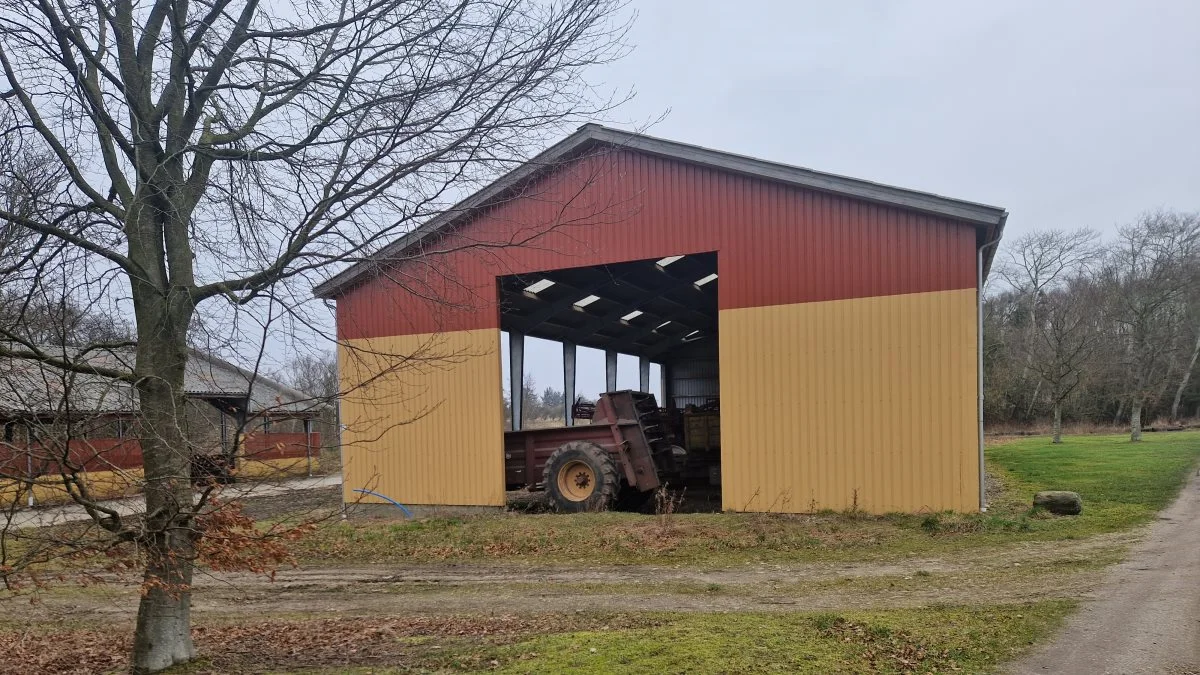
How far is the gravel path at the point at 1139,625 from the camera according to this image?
5.22 m

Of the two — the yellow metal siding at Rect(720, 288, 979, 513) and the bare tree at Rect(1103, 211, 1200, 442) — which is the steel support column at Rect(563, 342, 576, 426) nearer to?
the yellow metal siding at Rect(720, 288, 979, 513)

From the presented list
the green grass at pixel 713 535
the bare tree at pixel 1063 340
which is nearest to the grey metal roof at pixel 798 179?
the green grass at pixel 713 535

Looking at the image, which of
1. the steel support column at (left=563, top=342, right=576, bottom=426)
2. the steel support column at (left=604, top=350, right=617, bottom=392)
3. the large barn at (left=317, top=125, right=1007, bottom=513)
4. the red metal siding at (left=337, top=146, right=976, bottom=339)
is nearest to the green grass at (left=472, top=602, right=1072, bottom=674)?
the large barn at (left=317, top=125, right=1007, bottom=513)

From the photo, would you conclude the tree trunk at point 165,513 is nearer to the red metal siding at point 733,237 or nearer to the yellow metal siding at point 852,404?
the red metal siding at point 733,237

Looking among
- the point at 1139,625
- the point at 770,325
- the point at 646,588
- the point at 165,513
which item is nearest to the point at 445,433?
the point at 770,325

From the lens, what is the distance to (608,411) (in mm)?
14133

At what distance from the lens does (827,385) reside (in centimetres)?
1181

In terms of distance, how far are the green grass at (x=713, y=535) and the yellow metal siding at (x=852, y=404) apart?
424 millimetres

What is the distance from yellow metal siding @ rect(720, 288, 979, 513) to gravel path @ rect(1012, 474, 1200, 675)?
2.65m

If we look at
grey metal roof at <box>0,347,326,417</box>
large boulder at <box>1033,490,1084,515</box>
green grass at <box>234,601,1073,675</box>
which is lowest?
large boulder at <box>1033,490,1084,515</box>

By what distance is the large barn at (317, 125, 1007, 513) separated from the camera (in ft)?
36.6

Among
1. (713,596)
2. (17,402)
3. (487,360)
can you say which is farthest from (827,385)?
(17,402)

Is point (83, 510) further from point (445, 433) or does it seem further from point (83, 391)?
point (445, 433)

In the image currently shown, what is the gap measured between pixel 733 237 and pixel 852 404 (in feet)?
10.8
